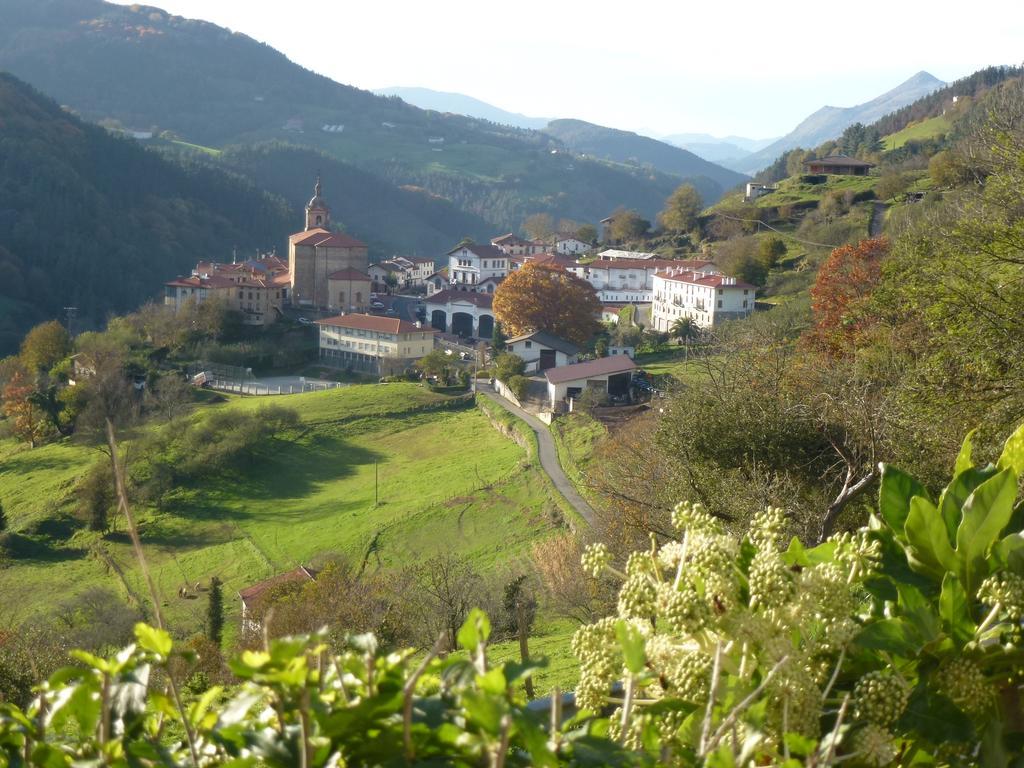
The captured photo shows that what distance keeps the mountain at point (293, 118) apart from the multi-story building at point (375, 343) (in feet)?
273

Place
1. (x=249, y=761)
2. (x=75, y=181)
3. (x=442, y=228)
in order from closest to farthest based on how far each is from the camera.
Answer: (x=249, y=761), (x=75, y=181), (x=442, y=228)

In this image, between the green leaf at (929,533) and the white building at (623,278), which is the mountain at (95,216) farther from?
the green leaf at (929,533)

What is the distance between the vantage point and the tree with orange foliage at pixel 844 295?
20.5 m

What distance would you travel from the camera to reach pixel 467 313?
55844 mm

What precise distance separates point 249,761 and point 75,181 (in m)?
97.4

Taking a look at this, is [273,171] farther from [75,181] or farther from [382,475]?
[382,475]

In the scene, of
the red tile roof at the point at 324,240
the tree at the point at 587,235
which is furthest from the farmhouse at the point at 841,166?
the red tile roof at the point at 324,240

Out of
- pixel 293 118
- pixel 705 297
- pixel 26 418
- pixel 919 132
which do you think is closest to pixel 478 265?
pixel 705 297

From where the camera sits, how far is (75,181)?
89562mm

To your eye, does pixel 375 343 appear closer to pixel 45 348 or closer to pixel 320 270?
pixel 320 270

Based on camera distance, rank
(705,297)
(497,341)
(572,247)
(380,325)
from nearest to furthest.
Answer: (497,341), (705,297), (380,325), (572,247)

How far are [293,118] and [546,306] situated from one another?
470ft

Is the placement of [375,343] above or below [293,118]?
below

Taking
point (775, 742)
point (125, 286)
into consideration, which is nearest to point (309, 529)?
point (775, 742)
